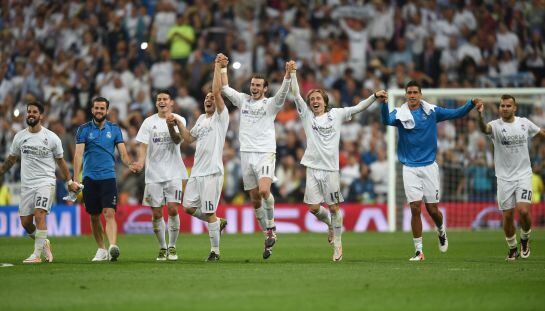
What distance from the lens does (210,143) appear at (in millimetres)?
16828

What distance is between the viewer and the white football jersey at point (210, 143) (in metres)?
16.8

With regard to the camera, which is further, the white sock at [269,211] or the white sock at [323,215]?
the white sock at [323,215]

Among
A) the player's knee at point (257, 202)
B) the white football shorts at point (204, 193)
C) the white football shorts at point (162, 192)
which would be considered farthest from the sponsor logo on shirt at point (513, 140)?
the white football shorts at point (162, 192)

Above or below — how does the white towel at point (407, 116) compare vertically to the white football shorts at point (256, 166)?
above

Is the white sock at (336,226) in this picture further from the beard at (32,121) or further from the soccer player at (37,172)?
the beard at (32,121)

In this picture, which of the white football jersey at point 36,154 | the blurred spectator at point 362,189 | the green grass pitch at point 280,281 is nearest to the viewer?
the green grass pitch at point 280,281

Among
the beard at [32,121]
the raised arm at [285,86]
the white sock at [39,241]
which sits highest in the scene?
the raised arm at [285,86]

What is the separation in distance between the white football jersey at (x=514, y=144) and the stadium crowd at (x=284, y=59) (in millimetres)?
11566

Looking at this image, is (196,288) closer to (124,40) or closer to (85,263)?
(85,263)

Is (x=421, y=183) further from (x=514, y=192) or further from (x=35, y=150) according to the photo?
(x=35, y=150)

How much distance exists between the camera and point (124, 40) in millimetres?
31125

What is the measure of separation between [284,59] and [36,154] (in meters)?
15.4

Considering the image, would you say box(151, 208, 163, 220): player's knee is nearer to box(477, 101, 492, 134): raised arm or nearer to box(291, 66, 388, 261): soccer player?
box(291, 66, 388, 261): soccer player

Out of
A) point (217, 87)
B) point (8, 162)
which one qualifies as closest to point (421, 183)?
point (217, 87)
